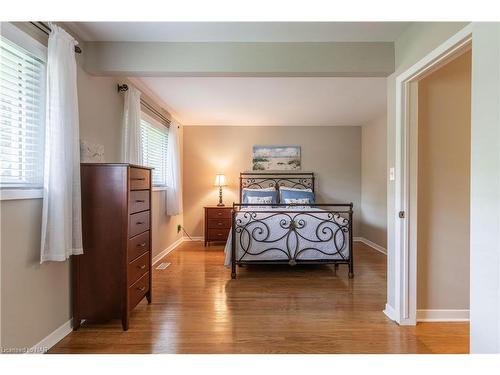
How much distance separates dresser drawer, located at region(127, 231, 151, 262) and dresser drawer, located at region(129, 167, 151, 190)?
399 millimetres

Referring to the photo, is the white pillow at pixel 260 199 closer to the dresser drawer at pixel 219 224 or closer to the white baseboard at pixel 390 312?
the dresser drawer at pixel 219 224

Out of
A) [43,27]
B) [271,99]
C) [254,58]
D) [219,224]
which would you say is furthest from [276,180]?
[43,27]

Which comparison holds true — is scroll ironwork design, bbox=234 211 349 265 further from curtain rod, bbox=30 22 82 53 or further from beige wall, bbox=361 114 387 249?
curtain rod, bbox=30 22 82 53

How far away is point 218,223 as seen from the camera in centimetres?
479

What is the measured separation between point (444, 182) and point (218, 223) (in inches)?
137

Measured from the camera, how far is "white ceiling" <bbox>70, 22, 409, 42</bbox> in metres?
1.92

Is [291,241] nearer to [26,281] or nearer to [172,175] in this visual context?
[172,175]

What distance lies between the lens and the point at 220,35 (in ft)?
6.77

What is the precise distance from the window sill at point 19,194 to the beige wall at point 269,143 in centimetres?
361

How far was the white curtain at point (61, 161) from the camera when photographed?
1651 millimetres

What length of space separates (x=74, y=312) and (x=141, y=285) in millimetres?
480
